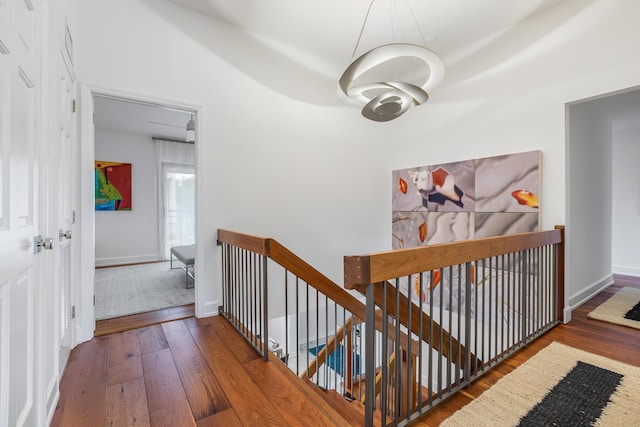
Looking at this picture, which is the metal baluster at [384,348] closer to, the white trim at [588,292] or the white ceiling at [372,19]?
the white trim at [588,292]

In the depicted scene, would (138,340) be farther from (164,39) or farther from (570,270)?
(570,270)

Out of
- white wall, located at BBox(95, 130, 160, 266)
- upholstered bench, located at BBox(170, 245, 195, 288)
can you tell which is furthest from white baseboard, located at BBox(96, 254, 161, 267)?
upholstered bench, located at BBox(170, 245, 195, 288)

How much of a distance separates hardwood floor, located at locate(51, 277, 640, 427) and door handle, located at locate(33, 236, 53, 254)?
0.91 m

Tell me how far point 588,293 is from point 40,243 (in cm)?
484

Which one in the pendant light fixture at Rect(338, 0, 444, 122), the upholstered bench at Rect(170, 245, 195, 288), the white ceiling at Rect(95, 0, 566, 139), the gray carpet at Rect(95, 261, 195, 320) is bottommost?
the gray carpet at Rect(95, 261, 195, 320)

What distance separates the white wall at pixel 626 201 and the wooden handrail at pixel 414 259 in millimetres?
4356

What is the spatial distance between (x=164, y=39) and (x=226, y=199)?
5.12ft

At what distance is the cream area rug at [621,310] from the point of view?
267cm

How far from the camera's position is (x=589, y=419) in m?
1.46

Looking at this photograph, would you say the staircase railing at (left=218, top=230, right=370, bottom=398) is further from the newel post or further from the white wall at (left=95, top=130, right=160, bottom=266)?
the white wall at (left=95, top=130, right=160, bottom=266)

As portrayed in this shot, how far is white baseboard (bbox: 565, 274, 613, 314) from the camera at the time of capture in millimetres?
2982

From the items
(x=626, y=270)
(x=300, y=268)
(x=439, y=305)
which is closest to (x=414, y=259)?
(x=439, y=305)

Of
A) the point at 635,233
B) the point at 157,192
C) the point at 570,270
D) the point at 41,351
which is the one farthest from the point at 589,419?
the point at 157,192

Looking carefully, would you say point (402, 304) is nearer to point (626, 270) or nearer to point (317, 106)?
point (317, 106)
